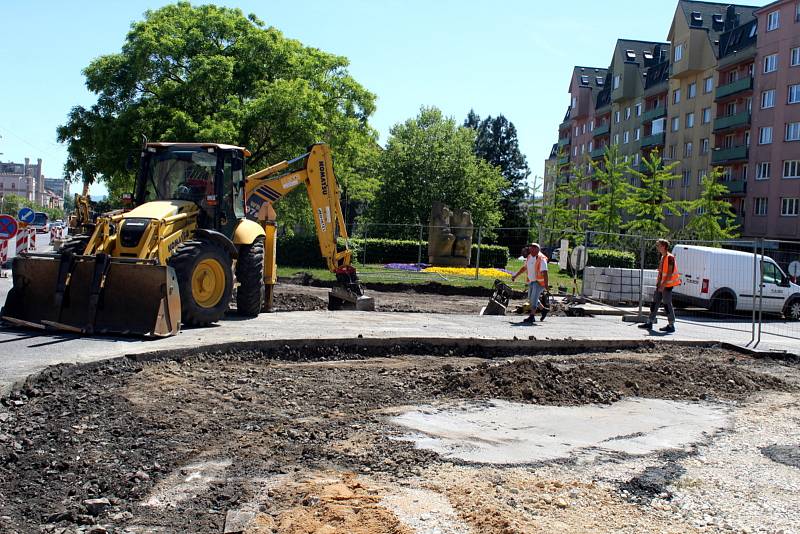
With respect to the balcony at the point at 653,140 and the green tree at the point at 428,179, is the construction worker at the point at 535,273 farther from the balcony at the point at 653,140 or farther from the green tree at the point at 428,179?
the balcony at the point at 653,140

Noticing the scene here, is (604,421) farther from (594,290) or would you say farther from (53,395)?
(594,290)

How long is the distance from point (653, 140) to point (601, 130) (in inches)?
653

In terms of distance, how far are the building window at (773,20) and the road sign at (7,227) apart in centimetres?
4573

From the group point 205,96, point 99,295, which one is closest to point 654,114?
point 205,96

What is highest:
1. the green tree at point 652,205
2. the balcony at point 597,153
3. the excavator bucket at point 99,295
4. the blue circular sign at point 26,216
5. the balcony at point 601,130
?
the balcony at point 601,130

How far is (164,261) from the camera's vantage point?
40.0ft

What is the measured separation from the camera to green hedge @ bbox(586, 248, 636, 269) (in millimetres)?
31984

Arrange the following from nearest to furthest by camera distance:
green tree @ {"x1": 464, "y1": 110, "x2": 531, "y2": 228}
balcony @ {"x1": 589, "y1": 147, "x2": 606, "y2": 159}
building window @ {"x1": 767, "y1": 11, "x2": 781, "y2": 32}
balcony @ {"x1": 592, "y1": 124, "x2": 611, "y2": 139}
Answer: building window @ {"x1": 767, "y1": 11, "x2": 781, "y2": 32} → balcony @ {"x1": 592, "y1": 124, "x2": 611, "y2": 139} → balcony @ {"x1": 589, "y1": 147, "x2": 606, "y2": 159} → green tree @ {"x1": 464, "y1": 110, "x2": 531, "y2": 228}

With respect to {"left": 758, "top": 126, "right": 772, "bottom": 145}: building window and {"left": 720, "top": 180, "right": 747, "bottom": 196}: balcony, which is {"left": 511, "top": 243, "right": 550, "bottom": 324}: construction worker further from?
{"left": 720, "top": 180, "right": 747, "bottom": 196}: balcony

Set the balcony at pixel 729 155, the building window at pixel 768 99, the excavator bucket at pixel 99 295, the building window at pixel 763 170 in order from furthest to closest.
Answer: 1. the balcony at pixel 729 155
2. the building window at pixel 763 170
3. the building window at pixel 768 99
4. the excavator bucket at pixel 99 295

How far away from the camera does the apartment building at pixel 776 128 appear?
159ft

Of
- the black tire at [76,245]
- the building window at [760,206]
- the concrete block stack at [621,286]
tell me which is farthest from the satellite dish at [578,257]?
the building window at [760,206]

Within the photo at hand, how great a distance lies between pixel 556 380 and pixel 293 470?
4850 mm

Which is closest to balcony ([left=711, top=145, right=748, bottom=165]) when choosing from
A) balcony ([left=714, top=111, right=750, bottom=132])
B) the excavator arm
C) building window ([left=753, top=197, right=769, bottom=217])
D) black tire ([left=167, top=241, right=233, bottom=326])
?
balcony ([left=714, top=111, right=750, bottom=132])
